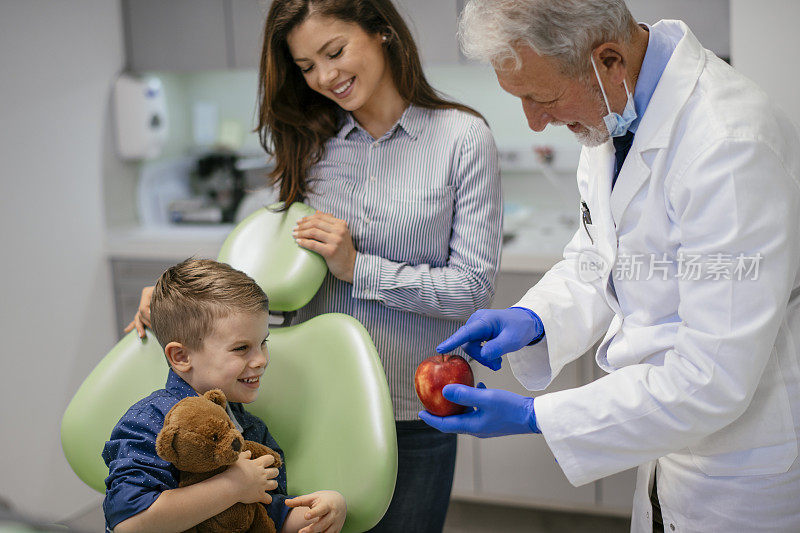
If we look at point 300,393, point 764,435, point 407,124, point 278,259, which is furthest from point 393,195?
point 764,435

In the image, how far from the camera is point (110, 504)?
107 centimetres

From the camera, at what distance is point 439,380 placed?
3.96 feet

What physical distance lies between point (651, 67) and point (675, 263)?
0.29 m

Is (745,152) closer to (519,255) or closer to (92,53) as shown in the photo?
(519,255)

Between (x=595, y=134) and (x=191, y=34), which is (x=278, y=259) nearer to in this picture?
(x=595, y=134)

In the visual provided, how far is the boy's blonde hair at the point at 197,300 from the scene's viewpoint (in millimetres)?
1229

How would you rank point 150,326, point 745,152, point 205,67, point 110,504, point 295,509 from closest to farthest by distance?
point 745,152 < point 110,504 < point 295,509 < point 150,326 < point 205,67

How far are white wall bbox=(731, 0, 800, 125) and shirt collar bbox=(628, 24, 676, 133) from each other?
3.90 ft

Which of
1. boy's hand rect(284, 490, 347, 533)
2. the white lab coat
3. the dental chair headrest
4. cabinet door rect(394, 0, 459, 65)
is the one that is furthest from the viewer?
cabinet door rect(394, 0, 459, 65)

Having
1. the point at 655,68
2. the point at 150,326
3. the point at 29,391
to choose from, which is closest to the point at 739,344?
the point at 655,68

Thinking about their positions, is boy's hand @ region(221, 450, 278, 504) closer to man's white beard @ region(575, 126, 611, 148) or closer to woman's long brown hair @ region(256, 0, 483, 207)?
woman's long brown hair @ region(256, 0, 483, 207)

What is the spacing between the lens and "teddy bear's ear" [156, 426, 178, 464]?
1060 millimetres

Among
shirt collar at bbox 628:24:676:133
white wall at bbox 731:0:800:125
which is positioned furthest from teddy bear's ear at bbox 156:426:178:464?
white wall at bbox 731:0:800:125

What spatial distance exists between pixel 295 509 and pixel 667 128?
79 centimetres
